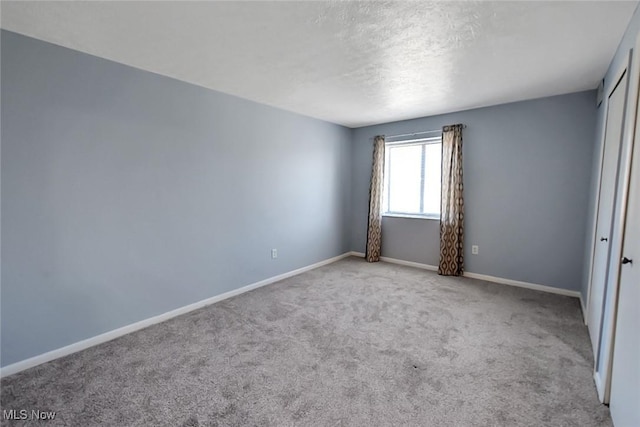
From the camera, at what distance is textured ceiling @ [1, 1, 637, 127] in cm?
173

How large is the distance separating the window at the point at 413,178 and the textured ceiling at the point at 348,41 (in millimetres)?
1427

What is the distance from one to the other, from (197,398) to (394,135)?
429cm

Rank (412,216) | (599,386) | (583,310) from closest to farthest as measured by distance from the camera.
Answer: (599,386), (583,310), (412,216)

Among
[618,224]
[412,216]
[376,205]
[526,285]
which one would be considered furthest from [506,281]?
[618,224]

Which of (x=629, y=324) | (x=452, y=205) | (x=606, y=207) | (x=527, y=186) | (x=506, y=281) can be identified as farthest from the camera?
(x=452, y=205)

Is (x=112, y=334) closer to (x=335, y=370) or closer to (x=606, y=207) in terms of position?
(x=335, y=370)

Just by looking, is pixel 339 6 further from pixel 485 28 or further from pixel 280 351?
pixel 280 351

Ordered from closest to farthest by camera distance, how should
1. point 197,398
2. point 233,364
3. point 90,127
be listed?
point 197,398, point 233,364, point 90,127

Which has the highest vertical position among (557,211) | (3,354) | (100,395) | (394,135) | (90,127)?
(394,135)

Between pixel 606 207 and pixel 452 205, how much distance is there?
195 centimetres

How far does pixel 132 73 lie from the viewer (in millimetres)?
2555

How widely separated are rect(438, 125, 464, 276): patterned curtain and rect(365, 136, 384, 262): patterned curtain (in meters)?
1.03

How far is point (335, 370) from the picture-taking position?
83.0 inches

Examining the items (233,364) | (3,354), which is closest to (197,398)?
(233,364)
